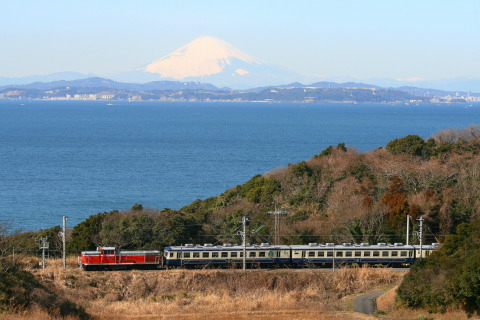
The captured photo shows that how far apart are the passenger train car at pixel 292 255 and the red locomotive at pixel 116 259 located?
72cm

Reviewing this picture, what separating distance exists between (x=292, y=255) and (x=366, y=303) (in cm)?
521

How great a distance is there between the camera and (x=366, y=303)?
25547 millimetres

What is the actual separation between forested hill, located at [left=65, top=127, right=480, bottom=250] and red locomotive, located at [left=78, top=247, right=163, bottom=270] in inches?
110

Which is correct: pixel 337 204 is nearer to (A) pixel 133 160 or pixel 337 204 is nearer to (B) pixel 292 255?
(B) pixel 292 255

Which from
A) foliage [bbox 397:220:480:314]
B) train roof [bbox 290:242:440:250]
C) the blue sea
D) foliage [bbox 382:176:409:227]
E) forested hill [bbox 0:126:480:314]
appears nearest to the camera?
foliage [bbox 397:220:480:314]

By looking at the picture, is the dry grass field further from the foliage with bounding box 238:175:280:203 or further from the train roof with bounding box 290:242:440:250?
the foliage with bounding box 238:175:280:203

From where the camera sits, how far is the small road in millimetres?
24453

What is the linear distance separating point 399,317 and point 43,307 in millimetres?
11675

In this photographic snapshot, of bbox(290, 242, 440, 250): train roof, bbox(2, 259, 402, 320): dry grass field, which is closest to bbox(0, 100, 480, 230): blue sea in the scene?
bbox(2, 259, 402, 320): dry grass field

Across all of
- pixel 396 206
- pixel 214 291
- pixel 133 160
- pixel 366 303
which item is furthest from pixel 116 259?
pixel 133 160

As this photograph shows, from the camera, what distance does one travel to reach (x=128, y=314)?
841 inches

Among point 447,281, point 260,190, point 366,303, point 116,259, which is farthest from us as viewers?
point 260,190

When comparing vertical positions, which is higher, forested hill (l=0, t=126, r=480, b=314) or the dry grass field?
forested hill (l=0, t=126, r=480, b=314)

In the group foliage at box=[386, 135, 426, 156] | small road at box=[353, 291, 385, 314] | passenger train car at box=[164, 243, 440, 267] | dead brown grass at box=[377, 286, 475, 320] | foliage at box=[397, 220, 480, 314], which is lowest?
small road at box=[353, 291, 385, 314]
